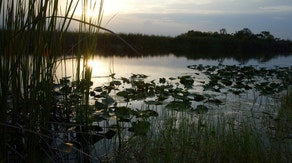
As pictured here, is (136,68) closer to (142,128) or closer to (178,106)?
(178,106)

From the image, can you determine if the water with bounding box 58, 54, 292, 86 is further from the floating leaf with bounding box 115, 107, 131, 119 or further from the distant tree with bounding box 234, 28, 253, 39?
the distant tree with bounding box 234, 28, 253, 39

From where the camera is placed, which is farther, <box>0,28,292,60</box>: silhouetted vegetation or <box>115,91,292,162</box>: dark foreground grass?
<box>0,28,292,60</box>: silhouetted vegetation

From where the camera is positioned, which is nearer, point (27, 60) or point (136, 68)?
point (27, 60)

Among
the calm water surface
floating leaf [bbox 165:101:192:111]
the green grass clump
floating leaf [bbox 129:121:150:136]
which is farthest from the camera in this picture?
the calm water surface

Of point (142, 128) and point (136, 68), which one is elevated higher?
point (136, 68)

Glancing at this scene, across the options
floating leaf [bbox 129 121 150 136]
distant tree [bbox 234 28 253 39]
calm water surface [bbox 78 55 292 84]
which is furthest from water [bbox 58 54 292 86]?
distant tree [bbox 234 28 253 39]

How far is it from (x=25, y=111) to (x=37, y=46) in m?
0.38

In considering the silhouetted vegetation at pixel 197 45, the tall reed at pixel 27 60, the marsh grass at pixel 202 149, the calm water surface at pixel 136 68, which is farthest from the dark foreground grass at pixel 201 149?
the silhouetted vegetation at pixel 197 45

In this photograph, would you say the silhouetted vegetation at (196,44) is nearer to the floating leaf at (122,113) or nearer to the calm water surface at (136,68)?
the calm water surface at (136,68)

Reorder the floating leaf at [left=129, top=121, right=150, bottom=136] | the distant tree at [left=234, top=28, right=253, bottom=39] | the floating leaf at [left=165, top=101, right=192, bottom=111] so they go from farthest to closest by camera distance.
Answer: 1. the distant tree at [left=234, top=28, right=253, bottom=39]
2. the floating leaf at [left=165, top=101, right=192, bottom=111]
3. the floating leaf at [left=129, top=121, right=150, bottom=136]

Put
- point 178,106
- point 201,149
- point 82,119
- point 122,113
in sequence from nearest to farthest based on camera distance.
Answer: point 82,119 < point 201,149 < point 122,113 < point 178,106

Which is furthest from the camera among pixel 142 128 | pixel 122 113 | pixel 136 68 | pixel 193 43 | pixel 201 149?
pixel 193 43

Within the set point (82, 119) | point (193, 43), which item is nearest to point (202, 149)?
point (82, 119)

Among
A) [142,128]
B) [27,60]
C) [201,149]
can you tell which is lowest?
[201,149]
